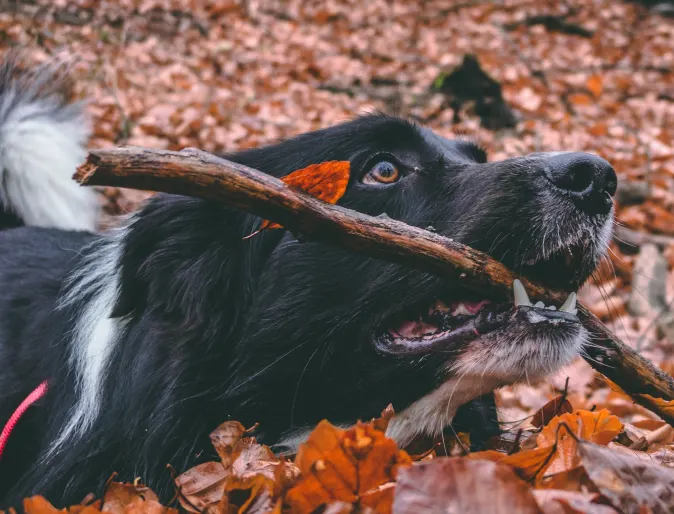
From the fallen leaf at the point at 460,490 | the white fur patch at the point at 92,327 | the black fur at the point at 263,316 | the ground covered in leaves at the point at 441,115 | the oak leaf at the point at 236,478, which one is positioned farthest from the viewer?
the white fur patch at the point at 92,327

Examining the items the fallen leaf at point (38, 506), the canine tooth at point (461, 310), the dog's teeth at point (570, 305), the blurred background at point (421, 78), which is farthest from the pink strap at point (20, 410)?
the blurred background at point (421, 78)

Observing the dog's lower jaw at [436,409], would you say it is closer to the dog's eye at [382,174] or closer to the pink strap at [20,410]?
the dog's eye at [382,174]

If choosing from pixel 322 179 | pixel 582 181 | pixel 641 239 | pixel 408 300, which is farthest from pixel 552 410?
pixel 641 239

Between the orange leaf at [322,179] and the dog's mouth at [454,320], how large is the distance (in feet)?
1.68

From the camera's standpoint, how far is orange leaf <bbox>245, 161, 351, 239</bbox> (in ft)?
5.62

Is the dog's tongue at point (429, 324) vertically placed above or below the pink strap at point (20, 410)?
above

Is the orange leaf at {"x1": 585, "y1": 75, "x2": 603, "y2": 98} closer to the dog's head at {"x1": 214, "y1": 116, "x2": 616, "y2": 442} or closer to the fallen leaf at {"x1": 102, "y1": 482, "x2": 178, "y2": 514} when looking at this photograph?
the dog's head at {"x1": 214, "y1": 116, "x2": 616, "y2": 442}

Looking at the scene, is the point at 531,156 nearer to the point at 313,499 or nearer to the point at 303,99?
the point at 313,499

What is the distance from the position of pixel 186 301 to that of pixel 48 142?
99.1 inches

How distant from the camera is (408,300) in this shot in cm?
207

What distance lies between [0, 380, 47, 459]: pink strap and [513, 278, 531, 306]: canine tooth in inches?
65.5

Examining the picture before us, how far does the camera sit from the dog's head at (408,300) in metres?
1.97

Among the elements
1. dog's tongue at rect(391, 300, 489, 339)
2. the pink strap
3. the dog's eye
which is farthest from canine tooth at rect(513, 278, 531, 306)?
the pink strap

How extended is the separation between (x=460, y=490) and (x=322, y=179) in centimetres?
84
